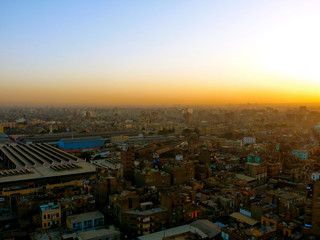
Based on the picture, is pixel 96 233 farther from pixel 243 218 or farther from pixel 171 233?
pixel 243 218

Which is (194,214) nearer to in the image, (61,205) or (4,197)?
(61,205)

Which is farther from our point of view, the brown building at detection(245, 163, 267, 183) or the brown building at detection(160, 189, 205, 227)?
the brown building at detection(245, 163, 267, 183)

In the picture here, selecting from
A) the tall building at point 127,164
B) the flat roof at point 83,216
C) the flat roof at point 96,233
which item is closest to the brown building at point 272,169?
the tall building at point 127,164

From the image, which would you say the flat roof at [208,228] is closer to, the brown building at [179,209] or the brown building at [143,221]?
the brown building at [179,209]

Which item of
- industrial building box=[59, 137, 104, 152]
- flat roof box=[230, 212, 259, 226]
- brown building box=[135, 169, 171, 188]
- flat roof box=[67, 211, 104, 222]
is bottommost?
industrial building box=[59, 137, 104, 152]

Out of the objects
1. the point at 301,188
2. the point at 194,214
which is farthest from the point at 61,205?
the point at 301,188

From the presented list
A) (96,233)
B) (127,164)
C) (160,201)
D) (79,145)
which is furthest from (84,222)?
(79,145)

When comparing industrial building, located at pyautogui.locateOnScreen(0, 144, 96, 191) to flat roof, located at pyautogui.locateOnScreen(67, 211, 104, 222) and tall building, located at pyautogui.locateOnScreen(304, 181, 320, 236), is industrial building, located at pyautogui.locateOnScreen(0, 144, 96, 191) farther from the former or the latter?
tall building, located at pyautogui.locateOnScreen(304, 181, 320, 236)

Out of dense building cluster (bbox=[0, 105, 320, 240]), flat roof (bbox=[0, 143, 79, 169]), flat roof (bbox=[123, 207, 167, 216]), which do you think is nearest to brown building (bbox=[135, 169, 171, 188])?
dense building cluster (bbox=[0, 105, 320, 240])
